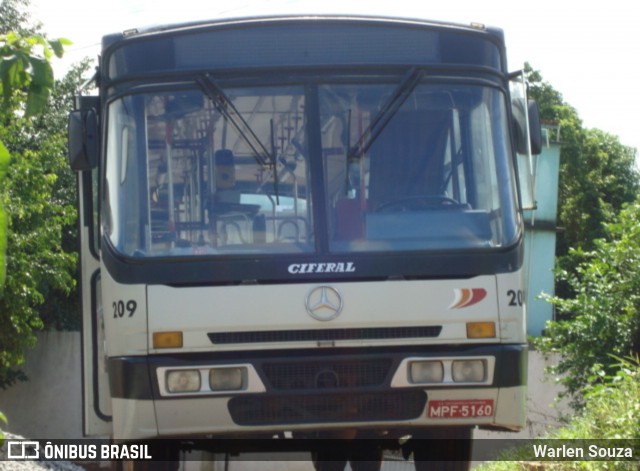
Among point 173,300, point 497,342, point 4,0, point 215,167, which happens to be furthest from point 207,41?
point 4,0

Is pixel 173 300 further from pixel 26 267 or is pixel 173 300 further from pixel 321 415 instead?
pixel 26 267

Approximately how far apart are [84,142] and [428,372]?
252cm

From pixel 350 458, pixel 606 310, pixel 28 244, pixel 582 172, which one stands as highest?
pixel 582 172

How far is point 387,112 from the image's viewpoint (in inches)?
273

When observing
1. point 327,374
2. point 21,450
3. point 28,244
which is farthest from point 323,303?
point 28,244

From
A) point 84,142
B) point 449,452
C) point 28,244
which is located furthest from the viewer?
point 28,244

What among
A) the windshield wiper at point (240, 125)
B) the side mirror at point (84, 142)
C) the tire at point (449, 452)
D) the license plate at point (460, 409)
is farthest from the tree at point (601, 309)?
the side mirror at point (84, 142)

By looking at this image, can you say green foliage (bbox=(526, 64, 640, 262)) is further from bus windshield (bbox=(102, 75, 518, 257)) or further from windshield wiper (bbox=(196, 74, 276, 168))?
windshield wiper (bbox=(196, 74, 276, 168))

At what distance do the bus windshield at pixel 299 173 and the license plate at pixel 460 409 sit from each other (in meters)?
0.88

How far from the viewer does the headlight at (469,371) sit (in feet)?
21.7

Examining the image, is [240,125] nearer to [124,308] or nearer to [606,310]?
[124,308]

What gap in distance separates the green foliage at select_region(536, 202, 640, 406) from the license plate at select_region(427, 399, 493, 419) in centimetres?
732

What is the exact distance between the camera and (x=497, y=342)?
6664mm

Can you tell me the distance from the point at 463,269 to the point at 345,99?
4.09 feet
